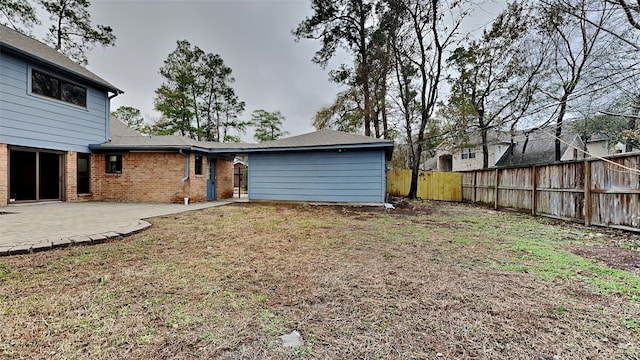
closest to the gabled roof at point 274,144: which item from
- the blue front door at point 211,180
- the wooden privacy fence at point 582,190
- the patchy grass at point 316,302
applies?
the blue front door at point 211,180

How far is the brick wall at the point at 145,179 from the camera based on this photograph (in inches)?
395

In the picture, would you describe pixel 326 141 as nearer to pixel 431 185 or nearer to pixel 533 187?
pixel 533 187

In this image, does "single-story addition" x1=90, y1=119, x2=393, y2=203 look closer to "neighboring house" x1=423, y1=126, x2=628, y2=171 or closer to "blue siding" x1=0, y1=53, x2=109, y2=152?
"blue siding" x1=0, y1=53, x2=109, y2=152

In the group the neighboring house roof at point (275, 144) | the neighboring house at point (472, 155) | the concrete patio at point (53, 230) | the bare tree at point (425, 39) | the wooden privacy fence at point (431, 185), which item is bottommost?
the concrete patio at point (53, 230)

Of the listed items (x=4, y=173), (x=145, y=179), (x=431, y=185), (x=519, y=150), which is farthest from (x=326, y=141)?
(x=519, y=150)

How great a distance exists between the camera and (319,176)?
10.3m

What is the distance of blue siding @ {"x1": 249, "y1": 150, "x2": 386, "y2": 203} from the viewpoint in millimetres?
9828

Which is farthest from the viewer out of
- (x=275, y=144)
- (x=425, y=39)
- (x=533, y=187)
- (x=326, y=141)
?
(x=425, y=39)

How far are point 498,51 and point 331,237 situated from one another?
15.1m

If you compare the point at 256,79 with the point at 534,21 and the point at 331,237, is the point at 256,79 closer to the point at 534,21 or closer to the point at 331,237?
the point at 534,21

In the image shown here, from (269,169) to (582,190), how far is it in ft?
31.5

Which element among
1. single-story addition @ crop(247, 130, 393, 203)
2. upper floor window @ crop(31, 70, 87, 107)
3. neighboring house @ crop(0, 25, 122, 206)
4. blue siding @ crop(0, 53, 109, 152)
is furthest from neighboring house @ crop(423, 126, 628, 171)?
upper floor window @ crop(31, 70, 87, 107)

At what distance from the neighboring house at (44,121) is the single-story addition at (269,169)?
Answer: 808 mm

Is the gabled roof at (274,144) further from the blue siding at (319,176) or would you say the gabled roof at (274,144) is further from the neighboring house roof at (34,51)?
the neighboring house roof at (34,51)
